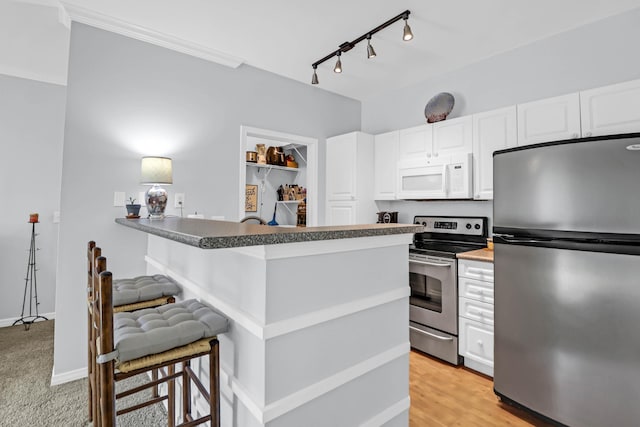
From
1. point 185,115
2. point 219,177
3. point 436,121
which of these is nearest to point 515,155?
point 436,121

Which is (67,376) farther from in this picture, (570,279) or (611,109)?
(611,109)

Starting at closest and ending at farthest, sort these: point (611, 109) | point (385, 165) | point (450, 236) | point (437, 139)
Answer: point (611, 109)
point (437, 139)
point (450, 236)
point (385, 165)

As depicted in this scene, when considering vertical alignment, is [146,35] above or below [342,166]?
above

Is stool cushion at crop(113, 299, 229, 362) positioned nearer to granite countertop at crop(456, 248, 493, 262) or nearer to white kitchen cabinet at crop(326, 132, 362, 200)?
granite countertop at crop(456, 248, 493, 262)

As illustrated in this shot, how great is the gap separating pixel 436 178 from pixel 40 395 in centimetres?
339

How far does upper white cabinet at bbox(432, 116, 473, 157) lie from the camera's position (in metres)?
2.73

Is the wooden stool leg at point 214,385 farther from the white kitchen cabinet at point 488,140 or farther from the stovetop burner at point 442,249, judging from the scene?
the white kitchen cabinet at point 488,140

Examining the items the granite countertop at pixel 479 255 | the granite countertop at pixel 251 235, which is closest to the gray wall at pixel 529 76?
the granite countertop at pixel 479 255

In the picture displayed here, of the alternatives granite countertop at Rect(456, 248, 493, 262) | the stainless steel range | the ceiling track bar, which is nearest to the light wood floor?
the stainless steel range

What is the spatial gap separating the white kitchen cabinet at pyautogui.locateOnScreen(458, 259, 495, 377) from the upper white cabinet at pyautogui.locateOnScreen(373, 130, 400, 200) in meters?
1.18

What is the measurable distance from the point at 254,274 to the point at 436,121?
266 centimetres

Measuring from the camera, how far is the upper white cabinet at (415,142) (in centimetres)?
302

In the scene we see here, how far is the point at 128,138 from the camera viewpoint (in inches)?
97.1

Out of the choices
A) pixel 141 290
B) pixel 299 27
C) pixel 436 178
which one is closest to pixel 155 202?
pixel 141 290
